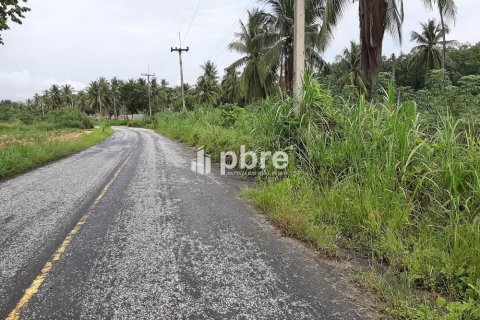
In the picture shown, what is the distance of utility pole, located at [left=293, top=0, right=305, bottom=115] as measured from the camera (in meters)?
7.73

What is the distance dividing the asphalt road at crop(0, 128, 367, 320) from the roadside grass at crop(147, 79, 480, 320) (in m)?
0.44

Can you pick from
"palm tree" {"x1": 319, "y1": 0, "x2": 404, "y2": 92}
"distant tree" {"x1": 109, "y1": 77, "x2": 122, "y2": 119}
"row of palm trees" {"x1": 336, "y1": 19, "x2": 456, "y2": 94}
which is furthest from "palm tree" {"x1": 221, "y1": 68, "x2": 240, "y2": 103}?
"palm tree" {"x1": 319, "y1": 0, "x2": 404, "y2": 92}

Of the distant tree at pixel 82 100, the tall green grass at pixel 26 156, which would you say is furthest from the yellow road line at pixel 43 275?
the distant tree at pixel 82 100

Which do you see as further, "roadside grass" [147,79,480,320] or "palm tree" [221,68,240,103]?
"palm tree" [221,68,240,103]

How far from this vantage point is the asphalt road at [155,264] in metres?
2.91

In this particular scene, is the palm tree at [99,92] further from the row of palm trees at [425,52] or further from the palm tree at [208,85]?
the row of palm trees at [425,52]

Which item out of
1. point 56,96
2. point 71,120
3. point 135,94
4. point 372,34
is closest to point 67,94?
point 56,96

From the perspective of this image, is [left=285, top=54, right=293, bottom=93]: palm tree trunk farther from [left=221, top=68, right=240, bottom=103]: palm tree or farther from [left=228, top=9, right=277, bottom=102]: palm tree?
[left=221, top=68, right=240, bottom=103]: palm tree

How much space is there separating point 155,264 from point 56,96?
111571 millimetres

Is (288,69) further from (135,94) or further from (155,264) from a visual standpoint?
(135,94)

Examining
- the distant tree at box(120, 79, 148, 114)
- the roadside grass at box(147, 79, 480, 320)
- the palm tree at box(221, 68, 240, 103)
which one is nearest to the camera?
the roadside grass at box(147, 79, 480, 320)

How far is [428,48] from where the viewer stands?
39.6 meters

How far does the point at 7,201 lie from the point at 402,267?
709 cm

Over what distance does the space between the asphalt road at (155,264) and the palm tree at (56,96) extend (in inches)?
4199
